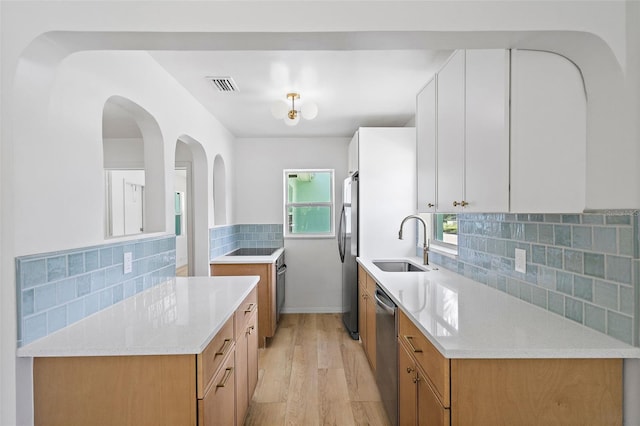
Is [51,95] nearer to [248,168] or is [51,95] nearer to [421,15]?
[421,15]

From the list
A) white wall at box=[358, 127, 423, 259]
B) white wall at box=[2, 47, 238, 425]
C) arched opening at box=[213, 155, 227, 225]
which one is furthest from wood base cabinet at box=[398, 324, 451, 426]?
arched opening at box=[213, 155, 227, 225]

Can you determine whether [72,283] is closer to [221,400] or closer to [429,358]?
[221,400]

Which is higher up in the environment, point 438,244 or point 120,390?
point 438,244

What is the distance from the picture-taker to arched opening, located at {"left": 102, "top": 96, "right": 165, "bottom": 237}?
7.74 feet

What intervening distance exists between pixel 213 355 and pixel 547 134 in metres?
1.56

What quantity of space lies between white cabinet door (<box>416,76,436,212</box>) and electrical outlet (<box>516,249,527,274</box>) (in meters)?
0.56

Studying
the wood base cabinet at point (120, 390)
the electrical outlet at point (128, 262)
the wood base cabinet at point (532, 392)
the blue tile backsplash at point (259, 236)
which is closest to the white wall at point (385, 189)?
the blue tile backsplash at point (259, 236)

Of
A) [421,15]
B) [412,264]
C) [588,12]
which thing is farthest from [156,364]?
[412,264]

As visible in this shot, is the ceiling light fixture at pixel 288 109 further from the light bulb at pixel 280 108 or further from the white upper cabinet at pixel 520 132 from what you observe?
the white upper cabinet at pixel 520 132

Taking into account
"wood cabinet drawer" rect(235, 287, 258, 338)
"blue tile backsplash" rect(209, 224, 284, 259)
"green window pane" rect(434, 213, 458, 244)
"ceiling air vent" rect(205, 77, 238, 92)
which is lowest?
"wood cabinet drawer" rect(235, 287, 258, 338)

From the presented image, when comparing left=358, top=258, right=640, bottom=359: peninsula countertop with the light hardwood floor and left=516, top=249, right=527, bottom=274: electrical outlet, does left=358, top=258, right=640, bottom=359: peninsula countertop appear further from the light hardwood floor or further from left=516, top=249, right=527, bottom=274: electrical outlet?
the light hardwood floor

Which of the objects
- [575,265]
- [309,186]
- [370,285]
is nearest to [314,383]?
[370,285]

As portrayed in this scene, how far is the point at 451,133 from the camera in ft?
6.35

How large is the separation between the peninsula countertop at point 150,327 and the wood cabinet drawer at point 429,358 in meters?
0.85
